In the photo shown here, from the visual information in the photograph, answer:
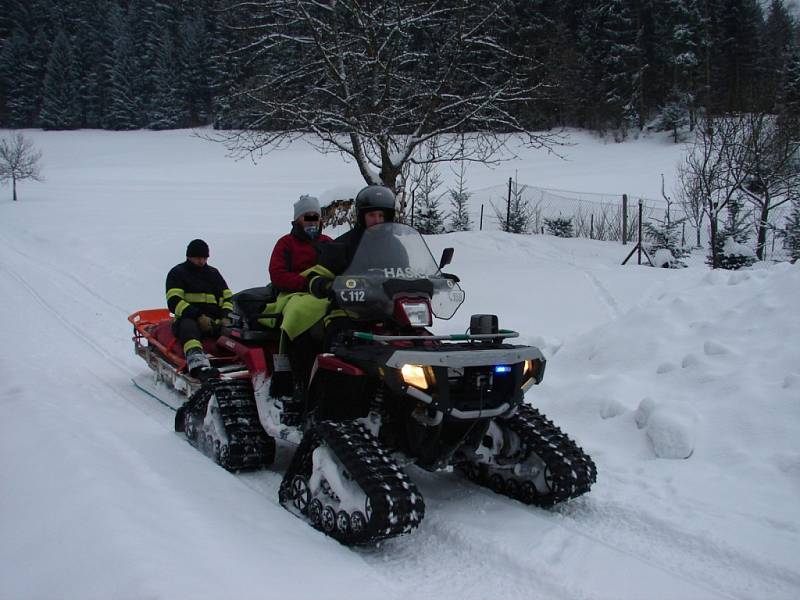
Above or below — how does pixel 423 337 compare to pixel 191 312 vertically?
above

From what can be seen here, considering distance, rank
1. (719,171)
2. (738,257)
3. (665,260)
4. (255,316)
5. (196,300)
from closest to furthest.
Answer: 1. (255,316)
2. (196,300)
3. (738,257)
4. (665,260)
5. (719,171)

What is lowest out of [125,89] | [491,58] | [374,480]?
[374,480]

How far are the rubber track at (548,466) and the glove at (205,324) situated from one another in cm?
347

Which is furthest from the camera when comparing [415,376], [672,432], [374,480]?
[672,432]

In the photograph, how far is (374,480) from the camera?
3.68 m

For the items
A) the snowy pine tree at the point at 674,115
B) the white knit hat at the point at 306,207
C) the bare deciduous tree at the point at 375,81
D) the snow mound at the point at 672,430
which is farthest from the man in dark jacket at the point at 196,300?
the snowy pine tree at the point at 674,115

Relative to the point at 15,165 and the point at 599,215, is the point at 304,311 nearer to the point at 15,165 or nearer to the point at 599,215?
the point at 599,215

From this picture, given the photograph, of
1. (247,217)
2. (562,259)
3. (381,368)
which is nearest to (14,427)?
(381,368)

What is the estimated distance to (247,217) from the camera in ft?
94.6

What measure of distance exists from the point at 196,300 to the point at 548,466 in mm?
4571

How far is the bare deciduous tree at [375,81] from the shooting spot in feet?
38.9

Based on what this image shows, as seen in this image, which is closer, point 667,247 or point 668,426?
point 668,426

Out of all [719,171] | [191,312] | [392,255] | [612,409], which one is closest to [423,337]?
[392,255]

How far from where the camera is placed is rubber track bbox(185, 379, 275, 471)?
16.3ft
